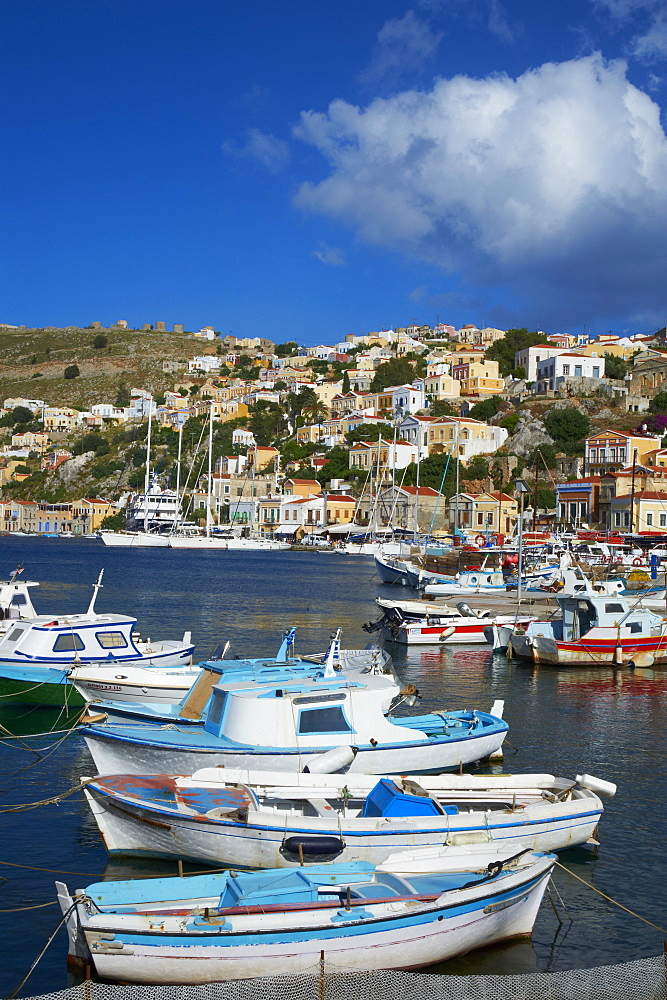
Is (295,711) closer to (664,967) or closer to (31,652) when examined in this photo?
(664,967)

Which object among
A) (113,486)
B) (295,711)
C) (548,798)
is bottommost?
(548,798)

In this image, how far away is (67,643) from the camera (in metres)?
23.1

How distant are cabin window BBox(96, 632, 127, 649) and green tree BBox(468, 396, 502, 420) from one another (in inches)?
4528

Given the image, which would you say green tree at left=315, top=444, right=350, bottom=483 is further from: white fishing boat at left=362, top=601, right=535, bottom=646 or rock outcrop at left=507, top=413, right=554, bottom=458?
white fishing boat at left=362, top=601, right=535, bottom=646

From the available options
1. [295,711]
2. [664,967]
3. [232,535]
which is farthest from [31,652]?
[232,535]

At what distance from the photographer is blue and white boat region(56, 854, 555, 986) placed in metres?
8.93

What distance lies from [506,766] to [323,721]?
5.20m

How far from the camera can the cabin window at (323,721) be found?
15227 millimetres

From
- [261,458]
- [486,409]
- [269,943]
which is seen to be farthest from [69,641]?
[261,458]

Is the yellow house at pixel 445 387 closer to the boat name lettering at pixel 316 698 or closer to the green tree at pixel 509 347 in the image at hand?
the green tree at pixel 509 347

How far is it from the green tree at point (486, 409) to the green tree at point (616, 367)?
16729mm

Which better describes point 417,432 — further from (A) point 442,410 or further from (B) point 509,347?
(B) point 509,347

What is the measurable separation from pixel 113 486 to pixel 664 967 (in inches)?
6746

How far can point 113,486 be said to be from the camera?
172750 mm
